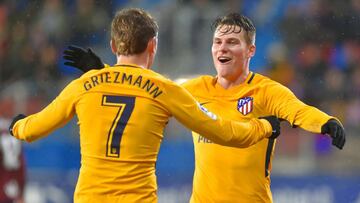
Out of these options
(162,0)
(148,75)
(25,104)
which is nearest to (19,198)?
(25,104)

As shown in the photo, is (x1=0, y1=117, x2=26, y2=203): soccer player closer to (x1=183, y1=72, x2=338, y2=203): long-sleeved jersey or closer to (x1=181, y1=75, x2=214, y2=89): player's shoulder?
(x1=181, y1=75, x2=214, y2=89): player's shoulder

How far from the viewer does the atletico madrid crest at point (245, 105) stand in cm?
486

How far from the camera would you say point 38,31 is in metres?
9.82

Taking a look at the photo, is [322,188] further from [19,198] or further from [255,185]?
[255,185]

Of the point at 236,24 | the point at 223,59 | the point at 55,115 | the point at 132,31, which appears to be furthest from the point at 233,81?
the point at 55,115

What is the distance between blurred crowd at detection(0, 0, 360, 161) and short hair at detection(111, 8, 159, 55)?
4.99 m

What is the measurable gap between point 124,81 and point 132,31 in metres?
0.22

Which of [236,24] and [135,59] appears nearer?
[135,59]

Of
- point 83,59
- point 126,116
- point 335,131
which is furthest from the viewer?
point 83,59

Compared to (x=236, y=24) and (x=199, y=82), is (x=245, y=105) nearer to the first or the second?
(x=199, y=82)

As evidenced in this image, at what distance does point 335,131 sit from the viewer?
4227 mm

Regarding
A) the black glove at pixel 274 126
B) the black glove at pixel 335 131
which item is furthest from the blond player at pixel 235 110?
the black glove at pixel 274 126

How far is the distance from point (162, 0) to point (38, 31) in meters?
1.47

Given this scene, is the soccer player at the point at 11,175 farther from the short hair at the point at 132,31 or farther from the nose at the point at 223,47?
the short hair at the point at 132,31
